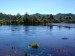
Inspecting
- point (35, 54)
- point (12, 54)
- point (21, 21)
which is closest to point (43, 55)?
point (35, 54)

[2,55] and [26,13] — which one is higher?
[26,13]

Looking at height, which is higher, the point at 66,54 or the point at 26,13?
the point at 26,13

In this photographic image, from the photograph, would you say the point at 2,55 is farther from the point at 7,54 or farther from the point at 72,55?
the point at 72,55

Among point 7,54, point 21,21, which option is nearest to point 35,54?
point 7,54

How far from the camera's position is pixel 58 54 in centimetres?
3275

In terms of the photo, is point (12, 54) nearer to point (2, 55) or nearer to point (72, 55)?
point (2, 55)

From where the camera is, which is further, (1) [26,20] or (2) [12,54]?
(1) [26,20]

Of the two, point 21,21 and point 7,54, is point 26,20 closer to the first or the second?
point 21,21

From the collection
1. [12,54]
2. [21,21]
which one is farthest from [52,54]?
[21,21]

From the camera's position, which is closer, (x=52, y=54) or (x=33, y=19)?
(x=52, y=54)

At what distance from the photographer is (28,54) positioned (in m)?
32.4

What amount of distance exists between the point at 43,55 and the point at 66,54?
500 cm

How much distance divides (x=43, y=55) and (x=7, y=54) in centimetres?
743

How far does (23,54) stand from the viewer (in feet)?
106
